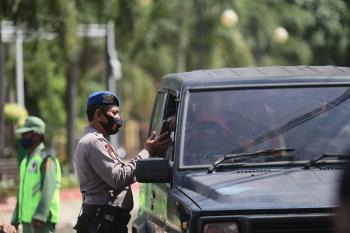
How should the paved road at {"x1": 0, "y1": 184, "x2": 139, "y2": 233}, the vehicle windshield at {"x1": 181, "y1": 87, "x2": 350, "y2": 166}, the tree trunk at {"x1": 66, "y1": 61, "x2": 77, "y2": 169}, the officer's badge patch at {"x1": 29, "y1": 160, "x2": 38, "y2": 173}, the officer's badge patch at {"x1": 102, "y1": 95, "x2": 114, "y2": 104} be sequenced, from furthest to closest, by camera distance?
1. the tree trunk at {"x1": 66, "y1": 61, "x2": 77, "y2": 169}
2. the paved road at {"x1": 0, "y1": 184, "x2": 139, "y2": 233}
3. the officer's badge patch at {"x1": 29, "y1": 160, "x2": 38, "y2": 173}
4. the officer's badge patch at {"x1": 102, "y1": 95, "x2": 114, "y2": 104}
5. the vehicle windshield at {"x1": 181, "y1": 87, "x2": 350, "y2": 166}

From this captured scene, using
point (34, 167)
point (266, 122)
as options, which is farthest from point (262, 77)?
point (34, 167)

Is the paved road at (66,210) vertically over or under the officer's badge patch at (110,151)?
under

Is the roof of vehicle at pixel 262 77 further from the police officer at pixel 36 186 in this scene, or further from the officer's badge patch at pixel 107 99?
the police officer at pixel 36 186

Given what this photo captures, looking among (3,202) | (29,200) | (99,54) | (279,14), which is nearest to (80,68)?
(99,54)

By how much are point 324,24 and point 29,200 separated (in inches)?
1291

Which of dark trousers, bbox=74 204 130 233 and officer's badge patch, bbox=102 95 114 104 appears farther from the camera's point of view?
officer's badge patch, bbox=102 95 114 104

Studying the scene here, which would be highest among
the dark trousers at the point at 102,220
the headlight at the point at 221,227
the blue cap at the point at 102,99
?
the blue cap at the point at 102,99

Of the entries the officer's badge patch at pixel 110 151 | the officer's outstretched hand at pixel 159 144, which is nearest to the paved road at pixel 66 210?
the officer's badge patch at pixel 110 151

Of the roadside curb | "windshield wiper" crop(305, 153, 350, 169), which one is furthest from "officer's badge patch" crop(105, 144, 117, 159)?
the roadside curb

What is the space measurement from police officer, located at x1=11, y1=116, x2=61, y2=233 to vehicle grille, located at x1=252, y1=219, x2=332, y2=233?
13.4ft

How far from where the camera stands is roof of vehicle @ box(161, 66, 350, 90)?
670cm

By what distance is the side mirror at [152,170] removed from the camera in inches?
244

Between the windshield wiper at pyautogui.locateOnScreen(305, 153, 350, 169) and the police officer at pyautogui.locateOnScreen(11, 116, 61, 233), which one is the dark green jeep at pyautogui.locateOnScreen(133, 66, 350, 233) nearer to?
the windshield wiper at pyautogui.locateOnScreen(305, 153, 350, 169)

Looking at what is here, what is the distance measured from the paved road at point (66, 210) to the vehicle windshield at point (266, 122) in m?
7.95
